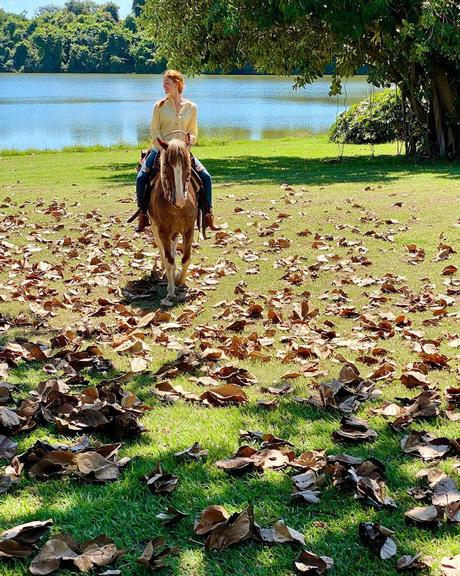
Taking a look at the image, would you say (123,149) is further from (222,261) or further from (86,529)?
(86,529)

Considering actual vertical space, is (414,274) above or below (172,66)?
below

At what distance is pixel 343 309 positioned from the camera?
9.17 metres

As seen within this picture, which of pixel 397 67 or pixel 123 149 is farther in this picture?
pixel 123 149

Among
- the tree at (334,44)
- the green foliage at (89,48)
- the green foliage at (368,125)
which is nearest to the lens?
the tree at (334,44)

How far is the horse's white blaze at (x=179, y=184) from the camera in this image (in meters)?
9.82

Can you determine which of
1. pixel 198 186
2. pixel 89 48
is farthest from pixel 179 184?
pixel 89 48

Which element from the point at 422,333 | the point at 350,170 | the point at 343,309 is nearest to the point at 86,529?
the point at 422,333

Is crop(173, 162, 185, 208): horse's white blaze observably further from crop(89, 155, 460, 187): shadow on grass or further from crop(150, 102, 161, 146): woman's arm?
crop(89, 155, 460, 187): shadow on grass

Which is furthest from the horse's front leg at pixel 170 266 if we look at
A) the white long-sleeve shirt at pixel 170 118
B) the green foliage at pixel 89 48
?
the green foliage at pixel 89 48

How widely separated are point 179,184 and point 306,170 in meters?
15.0

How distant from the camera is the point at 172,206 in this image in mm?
10297

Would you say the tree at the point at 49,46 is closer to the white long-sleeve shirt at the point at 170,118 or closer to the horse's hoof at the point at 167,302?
the white long-sleeve shirt at the point at 170,118

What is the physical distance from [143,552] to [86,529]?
1.44 ft

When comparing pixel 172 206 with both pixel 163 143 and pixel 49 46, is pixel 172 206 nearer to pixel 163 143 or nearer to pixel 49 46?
pixel 163 143
